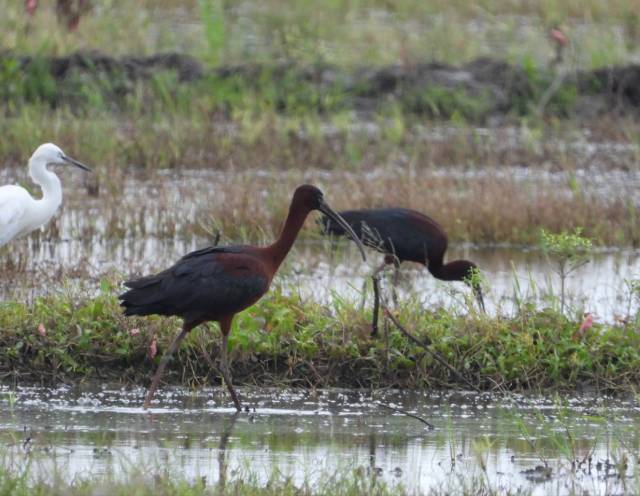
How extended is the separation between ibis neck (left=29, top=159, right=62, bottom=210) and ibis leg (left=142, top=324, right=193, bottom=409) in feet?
7.24

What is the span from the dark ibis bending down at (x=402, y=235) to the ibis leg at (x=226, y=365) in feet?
6.92

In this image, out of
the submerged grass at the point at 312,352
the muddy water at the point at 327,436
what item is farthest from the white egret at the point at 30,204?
the muddy water at the point at 327,436

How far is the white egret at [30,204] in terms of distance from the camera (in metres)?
8.59

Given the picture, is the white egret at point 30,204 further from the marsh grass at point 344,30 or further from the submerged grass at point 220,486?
the marsh grass at point 344,30

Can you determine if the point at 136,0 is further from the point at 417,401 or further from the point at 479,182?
the point at 417,401

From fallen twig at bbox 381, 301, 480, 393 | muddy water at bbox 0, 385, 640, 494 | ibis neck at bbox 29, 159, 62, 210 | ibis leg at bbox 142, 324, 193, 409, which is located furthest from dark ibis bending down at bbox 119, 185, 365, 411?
ibis neck at bbox 29, 159, 62, 210

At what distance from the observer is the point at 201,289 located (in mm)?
6668

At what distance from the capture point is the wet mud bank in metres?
15.4

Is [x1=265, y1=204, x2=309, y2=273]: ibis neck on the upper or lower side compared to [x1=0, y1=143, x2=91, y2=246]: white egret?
lower

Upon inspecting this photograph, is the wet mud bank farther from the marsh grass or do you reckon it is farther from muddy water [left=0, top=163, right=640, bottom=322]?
muddy water [left=0, top=163, right=640, bottom=322]

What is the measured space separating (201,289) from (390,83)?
981 centimetres

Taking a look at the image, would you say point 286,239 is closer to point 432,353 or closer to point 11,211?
point 432,353

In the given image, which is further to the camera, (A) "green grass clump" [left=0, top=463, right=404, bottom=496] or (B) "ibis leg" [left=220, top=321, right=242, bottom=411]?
(B) "ibis leg" [left=220, top=321, right=242, bottom=411]

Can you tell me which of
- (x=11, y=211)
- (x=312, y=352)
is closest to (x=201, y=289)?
(x=312, y=352)
